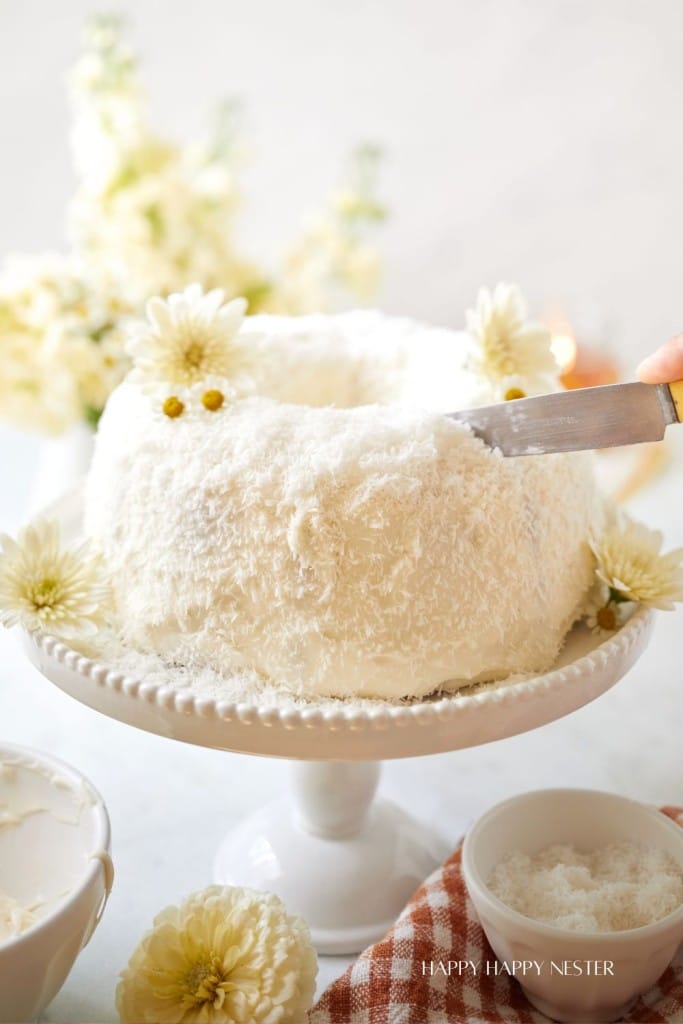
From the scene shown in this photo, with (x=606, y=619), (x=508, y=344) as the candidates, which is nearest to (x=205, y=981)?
(x=606, y=619)

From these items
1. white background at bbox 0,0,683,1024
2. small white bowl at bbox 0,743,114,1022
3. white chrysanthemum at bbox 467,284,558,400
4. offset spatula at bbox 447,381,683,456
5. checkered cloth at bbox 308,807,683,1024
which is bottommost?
checkered cloth at bbox 308,807,683,1024

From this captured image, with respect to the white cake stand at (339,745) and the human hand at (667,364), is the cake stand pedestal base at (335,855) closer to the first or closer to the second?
the white cake stand at (339,745)

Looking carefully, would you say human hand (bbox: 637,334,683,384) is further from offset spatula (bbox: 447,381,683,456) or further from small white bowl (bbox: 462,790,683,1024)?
small white bowl (bbox: 462,790,683,1024)

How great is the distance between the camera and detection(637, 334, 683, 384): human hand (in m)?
0.71

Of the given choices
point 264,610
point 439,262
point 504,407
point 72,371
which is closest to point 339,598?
point 264,610

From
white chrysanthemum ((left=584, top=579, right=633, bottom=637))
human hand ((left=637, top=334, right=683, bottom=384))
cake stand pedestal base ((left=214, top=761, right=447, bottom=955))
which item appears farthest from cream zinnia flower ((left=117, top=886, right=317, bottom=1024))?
human hand ((left=637, top=334, right=683, bottom=384))

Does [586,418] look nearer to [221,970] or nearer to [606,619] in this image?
[606,619]

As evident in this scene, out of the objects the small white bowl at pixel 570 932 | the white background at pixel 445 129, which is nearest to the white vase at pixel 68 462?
the white background at pixel 445 129

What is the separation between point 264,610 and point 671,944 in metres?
0.33

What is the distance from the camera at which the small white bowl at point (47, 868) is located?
Answer: 2.03 feet

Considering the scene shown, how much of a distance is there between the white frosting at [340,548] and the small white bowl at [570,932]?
110mm

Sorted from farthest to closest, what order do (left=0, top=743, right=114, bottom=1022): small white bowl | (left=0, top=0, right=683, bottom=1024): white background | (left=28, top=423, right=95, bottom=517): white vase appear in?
(left=0, top=0, right=683, bottom=1024): white background < (left=28, top=423, right=95, bottom=517): white vase < (left=0, top=743, right=114, bottom=1022): small white bowl

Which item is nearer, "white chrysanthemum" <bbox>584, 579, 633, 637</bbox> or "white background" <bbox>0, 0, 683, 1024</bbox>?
"white chrysanthemum" <bbox>584, 579, 633, 637</bbox>

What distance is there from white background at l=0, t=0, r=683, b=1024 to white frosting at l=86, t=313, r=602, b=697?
0.74m
